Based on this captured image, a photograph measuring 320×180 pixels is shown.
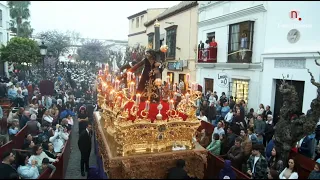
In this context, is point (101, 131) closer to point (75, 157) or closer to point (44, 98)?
point (75, 157)

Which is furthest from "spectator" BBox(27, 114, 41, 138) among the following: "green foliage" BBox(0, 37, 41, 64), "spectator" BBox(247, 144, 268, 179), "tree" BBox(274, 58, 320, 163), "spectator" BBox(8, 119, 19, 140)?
"green foliage" BBox(0, 37, 41, 64)

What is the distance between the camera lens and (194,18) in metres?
20.7

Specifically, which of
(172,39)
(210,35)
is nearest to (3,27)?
(172,39)

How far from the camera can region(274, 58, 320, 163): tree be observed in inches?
283

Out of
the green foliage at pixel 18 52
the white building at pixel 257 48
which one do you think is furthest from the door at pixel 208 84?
the green foliage at pixel 18 52

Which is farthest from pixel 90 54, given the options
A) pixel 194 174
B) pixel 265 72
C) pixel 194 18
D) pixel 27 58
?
pixel 194 174

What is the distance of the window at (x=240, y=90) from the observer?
15.4 meters

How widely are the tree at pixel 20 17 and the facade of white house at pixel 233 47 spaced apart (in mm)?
28284

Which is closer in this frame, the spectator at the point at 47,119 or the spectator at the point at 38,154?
the spectator at the point at 38,154

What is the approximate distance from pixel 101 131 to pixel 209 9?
1343cm

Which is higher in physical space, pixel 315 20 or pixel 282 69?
pixel 315 20

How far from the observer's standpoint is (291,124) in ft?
24.4

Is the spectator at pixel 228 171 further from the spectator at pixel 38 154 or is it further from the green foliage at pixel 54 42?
the green foliage at pixel 54 42

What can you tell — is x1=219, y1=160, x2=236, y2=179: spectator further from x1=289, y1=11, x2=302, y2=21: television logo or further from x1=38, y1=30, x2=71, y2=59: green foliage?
x1=38, y1=30, x2=71, y2=59: green foliage
